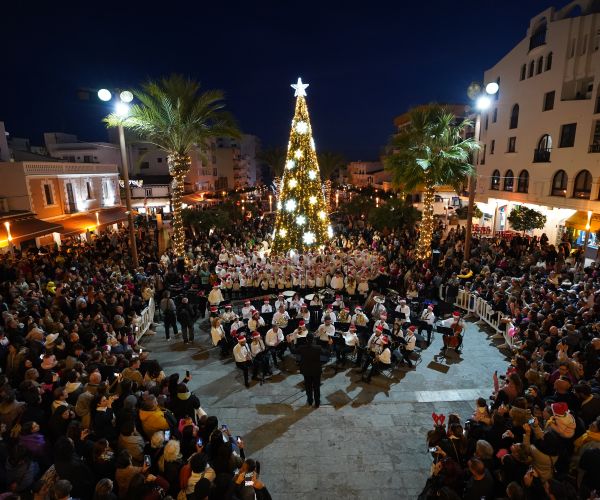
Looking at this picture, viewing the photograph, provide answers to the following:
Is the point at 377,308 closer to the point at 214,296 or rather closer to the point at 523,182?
the point at 214,296

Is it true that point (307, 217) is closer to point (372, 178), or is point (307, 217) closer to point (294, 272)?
point (294, 272)

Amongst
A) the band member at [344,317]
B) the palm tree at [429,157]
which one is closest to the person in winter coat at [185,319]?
the band member at [344,317]

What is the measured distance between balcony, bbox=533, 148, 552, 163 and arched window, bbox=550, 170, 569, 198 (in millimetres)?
1033

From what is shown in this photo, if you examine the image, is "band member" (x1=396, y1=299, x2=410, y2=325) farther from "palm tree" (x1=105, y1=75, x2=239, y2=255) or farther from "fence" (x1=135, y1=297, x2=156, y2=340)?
"palm tree" (x1=105, y1=75, x2=239, y2=255)

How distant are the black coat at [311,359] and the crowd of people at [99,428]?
2.36 metres

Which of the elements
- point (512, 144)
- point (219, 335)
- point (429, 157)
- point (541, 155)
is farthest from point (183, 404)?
point (512, 144)

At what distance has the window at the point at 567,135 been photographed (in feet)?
65.2

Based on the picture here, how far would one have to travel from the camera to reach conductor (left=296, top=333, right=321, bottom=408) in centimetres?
846

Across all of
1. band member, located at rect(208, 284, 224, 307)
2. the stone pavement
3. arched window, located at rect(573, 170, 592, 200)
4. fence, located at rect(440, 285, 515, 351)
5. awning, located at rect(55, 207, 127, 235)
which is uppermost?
arched window, located at rect(573, 170, 592, 200)

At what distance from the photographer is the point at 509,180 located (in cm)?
2550

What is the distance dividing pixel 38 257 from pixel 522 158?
2746 centimetres

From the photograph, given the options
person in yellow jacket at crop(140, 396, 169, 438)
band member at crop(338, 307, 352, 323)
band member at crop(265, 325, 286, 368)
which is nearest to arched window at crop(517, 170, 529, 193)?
band member at crop(338, 307, 352, 323)

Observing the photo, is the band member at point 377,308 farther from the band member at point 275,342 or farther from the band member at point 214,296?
the band member at point 214,296

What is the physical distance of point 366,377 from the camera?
33.3 feet
